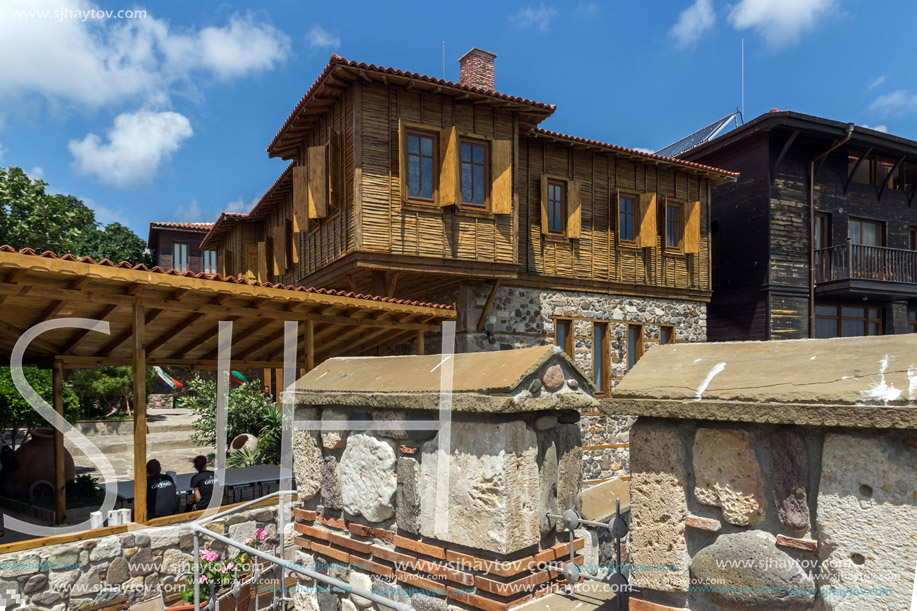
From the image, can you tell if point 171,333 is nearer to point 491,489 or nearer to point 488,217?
point 488,217

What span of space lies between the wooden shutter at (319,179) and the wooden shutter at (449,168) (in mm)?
2147

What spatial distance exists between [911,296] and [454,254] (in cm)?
1458

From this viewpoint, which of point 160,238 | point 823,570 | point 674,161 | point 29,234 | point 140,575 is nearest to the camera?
point 823,570

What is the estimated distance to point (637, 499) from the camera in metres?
2.23

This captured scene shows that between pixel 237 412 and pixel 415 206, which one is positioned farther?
pixel 237 412

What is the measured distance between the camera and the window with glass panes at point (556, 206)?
1337 cm

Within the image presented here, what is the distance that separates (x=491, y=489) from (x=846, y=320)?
62.5ft

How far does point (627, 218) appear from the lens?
14438mm

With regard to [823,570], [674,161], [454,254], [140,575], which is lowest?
[140,575]

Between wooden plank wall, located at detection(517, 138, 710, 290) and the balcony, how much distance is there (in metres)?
3.72

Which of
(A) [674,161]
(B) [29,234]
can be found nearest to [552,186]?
(A) [674,161]

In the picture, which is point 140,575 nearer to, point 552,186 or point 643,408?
point 643,408

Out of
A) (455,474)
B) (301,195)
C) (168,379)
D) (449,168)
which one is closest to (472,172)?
(449,168)

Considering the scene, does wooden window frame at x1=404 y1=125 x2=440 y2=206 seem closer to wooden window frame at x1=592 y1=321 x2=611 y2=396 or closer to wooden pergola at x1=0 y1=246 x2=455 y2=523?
wooden pergola at x1=0 y1=246 x2=455 y2=523
